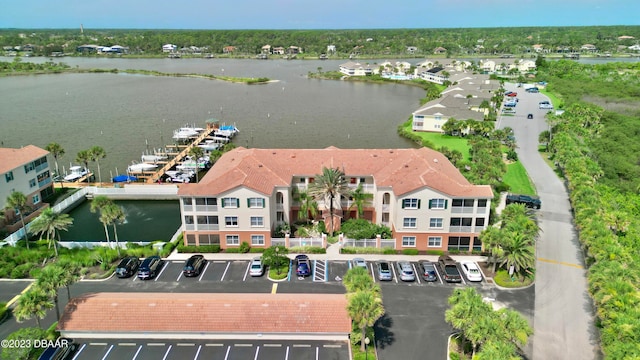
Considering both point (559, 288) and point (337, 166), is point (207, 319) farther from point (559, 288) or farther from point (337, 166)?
point (559, 288)

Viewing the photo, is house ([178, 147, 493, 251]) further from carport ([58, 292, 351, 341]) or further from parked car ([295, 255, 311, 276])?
carport ([58, 292, 351, 341])

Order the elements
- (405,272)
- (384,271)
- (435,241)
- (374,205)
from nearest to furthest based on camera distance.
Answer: (405,272) → (384,271) → (435,241) → (374,205)

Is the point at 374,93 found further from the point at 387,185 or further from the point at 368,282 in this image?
the point at 368,282

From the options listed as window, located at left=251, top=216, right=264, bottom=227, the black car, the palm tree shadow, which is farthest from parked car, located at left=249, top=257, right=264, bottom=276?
the palm tree shadow

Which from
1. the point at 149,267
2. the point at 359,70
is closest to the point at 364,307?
the point at 149,267

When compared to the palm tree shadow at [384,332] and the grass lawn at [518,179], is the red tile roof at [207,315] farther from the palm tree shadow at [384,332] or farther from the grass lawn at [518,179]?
the grass lawn at [518,179]

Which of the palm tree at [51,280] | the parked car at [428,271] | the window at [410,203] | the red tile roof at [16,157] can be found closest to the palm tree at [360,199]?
the window at [410,203]
